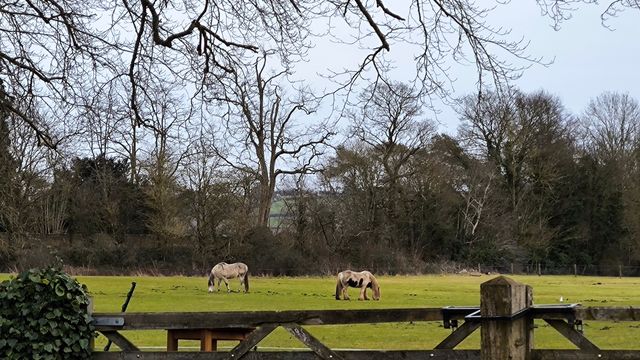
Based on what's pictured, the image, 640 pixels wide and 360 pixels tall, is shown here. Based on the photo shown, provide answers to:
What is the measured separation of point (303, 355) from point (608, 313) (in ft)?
7.07

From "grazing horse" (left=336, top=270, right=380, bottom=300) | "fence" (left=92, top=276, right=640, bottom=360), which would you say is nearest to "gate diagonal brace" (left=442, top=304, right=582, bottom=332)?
"fence" (left=92, top=276, right=640, bottom=360)

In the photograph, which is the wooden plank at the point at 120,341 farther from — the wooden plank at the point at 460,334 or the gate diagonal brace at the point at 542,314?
the gate diagonal brace at the point at 542,314

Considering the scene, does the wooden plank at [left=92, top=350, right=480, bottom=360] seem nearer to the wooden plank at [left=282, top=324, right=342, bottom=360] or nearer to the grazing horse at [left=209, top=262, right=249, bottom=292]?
the wooden plank at [left=282, top=324, right=342, bottom=360]

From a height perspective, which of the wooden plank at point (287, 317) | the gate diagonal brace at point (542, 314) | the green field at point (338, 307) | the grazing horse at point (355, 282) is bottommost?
the green field at point (338, 307)

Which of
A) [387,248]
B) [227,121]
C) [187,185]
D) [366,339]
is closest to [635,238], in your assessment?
[387,248]

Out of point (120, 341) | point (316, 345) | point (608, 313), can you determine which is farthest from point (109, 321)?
point (608, 313)

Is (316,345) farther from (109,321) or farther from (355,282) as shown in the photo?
(355,282)

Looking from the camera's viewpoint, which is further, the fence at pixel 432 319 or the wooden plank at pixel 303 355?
the wooden plank at pixel 303 355

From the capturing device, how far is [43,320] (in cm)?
659

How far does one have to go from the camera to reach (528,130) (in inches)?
2591

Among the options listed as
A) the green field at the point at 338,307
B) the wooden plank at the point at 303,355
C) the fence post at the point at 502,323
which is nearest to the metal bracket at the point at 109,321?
the wooden plank at the point at 303,355

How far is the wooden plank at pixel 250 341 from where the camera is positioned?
6.22m

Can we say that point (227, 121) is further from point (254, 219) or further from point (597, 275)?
point (597, 275)

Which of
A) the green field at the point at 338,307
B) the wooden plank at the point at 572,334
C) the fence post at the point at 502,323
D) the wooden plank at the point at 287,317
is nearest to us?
the fence post at the point at 502,323
